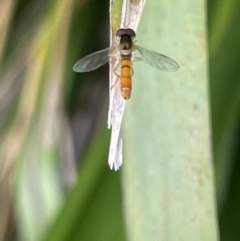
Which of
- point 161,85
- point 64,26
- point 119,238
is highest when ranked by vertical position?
point 64,26

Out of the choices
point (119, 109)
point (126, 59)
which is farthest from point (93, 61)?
point (119, 109)

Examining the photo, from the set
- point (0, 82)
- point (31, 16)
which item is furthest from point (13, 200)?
point (31, 16)

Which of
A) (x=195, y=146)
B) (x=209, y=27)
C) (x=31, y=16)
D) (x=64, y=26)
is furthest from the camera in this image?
(x=31, y=16)

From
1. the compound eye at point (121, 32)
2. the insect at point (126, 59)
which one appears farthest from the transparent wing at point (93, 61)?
the compound eye at point (121, 32)

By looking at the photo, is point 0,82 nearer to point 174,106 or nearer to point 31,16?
point 31,16

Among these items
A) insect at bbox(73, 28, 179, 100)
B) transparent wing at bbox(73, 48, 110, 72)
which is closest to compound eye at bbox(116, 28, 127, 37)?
insect at bbox(73, 28, 179, 100)

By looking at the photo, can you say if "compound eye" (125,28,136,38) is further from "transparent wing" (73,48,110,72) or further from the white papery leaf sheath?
"transparent wing" (73,48,110,72)

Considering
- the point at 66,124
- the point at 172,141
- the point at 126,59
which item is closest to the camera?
the point at 172,141

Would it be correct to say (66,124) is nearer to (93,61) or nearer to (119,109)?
(93,61)
